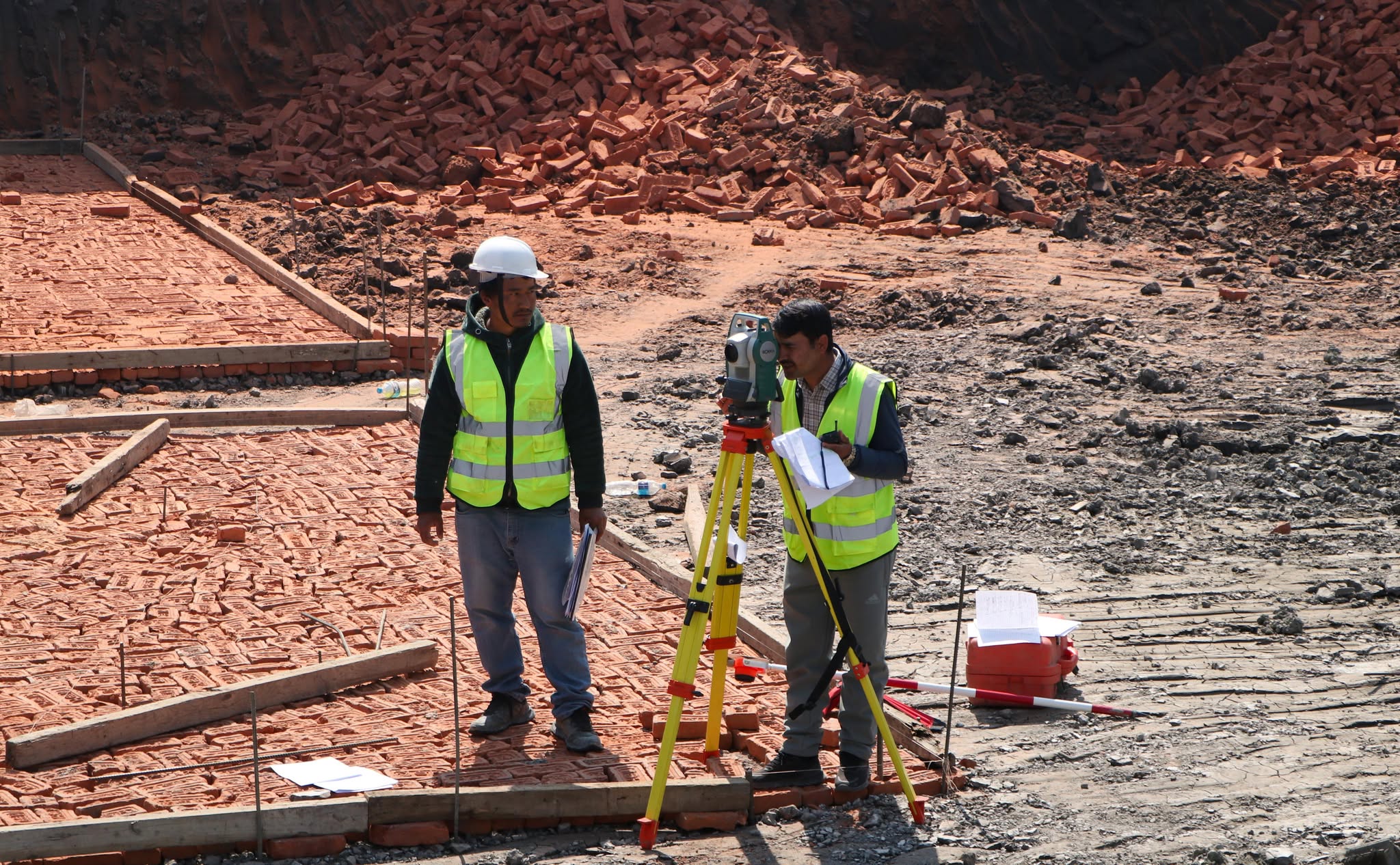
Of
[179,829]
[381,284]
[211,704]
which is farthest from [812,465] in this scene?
[381,284]

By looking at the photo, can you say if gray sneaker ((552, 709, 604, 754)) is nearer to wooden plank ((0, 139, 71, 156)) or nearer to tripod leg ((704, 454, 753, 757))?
tripod leg ((704, 454, 753, 757))

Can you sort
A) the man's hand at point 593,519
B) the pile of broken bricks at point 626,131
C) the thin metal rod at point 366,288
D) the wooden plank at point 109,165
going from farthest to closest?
the pile of broken bricks at point 626,131, the wooden plank at point 109,165, the thin metal rod at point 366,288, the man's hand at point 593,519

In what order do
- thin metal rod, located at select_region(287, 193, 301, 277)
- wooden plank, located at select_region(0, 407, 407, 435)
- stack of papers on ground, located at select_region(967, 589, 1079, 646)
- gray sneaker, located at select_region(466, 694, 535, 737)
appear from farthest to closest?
thin metal rod, located at select_region(287, 193, 301, 277), wooden plank, located at select_region(0, 407, 407, 435), stack of papers on ground, located at select_region(967, 589, 1079, 646), gray sneaker, located at select_region(466, 694, 535, 737)

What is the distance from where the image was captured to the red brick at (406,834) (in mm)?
5043

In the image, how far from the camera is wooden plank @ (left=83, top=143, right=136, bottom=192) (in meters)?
18.0

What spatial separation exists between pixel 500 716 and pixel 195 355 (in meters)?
7.20

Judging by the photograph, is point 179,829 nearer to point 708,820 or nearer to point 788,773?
point 708,820

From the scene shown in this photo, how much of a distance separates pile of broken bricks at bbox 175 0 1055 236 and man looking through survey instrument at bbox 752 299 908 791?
12709mm

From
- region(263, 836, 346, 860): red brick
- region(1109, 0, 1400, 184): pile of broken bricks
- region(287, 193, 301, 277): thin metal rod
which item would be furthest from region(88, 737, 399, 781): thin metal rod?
region(1109, 0, 1400, 184): pile of broken bricks

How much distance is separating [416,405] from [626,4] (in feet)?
43.2

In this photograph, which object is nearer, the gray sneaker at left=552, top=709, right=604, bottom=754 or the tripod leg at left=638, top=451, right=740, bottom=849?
the tripod leg at left=638, top=451, right=740, bottom=849

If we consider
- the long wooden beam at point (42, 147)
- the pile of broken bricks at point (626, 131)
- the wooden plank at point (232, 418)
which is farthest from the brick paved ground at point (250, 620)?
the long wooden beam at point (42, 147)

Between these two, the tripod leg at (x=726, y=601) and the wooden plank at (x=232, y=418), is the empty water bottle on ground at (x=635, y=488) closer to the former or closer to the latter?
the wooden plank at (x=232, y=418)

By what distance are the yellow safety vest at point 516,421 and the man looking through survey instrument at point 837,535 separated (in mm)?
831
